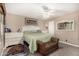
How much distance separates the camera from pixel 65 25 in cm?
147

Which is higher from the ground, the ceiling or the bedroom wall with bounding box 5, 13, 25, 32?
the ceiling

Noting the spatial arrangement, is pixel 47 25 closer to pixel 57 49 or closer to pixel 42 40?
pixel 42 40

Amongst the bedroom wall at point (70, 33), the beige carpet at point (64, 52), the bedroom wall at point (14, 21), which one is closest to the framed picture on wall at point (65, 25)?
the bedroom wall at point (70, 33)

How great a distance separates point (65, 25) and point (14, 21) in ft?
2.66

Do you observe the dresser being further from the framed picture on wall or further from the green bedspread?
the framed picture on wall

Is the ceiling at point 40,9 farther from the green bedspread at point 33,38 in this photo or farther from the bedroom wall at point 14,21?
the green bedspread at point 33,38

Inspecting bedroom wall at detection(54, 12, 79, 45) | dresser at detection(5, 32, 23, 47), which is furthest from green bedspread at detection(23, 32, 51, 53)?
bedroom wall at detection(54, 12, 79, 45)

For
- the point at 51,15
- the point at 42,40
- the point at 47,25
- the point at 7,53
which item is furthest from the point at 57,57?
the point at 7,53

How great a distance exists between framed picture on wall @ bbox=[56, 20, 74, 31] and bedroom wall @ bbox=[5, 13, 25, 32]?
0.58 m

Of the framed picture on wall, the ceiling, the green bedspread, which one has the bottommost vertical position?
the green bedspread

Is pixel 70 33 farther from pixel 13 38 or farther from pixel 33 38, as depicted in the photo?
pixel 13 38

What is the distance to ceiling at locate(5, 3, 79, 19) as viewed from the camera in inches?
55.3

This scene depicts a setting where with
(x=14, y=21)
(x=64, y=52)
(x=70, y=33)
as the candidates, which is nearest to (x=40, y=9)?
(x=14, y=21)

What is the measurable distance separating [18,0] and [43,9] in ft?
1.36
